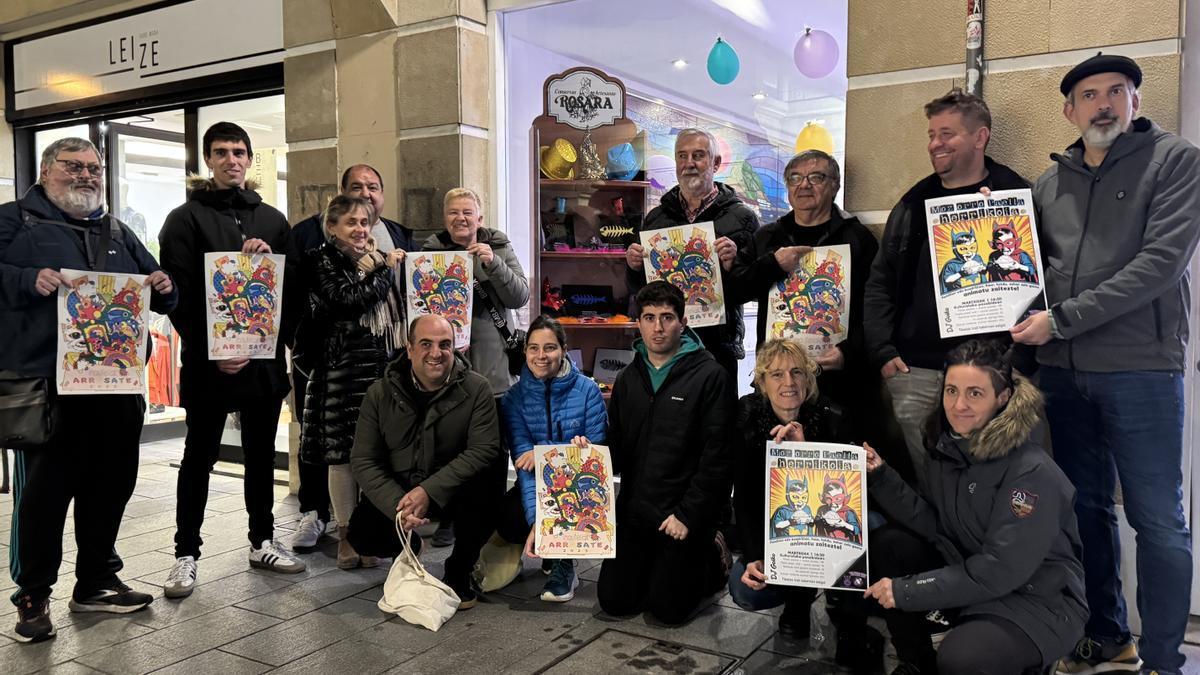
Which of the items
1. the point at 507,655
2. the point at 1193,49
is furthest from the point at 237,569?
the point at 1193,49

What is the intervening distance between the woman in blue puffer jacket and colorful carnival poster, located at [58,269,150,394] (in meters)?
1.49

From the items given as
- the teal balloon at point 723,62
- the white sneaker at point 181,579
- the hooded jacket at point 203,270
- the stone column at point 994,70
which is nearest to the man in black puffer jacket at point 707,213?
the stone column at point 994,70

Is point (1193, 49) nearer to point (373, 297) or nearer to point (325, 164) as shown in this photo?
point (373, 297)

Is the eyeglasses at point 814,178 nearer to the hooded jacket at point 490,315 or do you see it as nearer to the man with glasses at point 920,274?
the man with glasses at point 920,274

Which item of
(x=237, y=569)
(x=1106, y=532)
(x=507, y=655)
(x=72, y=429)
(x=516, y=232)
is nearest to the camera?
(x=1106, y=532)

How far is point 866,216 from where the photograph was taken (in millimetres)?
3613

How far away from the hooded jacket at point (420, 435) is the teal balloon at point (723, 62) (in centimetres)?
293

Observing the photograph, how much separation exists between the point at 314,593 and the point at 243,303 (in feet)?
4.12

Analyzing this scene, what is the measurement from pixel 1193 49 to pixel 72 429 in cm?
429

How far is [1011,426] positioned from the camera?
8.39ft

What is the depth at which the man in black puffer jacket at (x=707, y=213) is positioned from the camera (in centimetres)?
375

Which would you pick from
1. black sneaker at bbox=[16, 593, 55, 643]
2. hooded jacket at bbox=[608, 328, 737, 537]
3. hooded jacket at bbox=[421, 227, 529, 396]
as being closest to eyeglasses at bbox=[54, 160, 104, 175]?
hooded jacket at bbox=[421, 227, 529, 396]

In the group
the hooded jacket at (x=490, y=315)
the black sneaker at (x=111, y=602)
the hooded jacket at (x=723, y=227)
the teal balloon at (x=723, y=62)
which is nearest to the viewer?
the black sneaker at (x=111, y=602)

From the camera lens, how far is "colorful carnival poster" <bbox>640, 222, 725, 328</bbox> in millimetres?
3626
